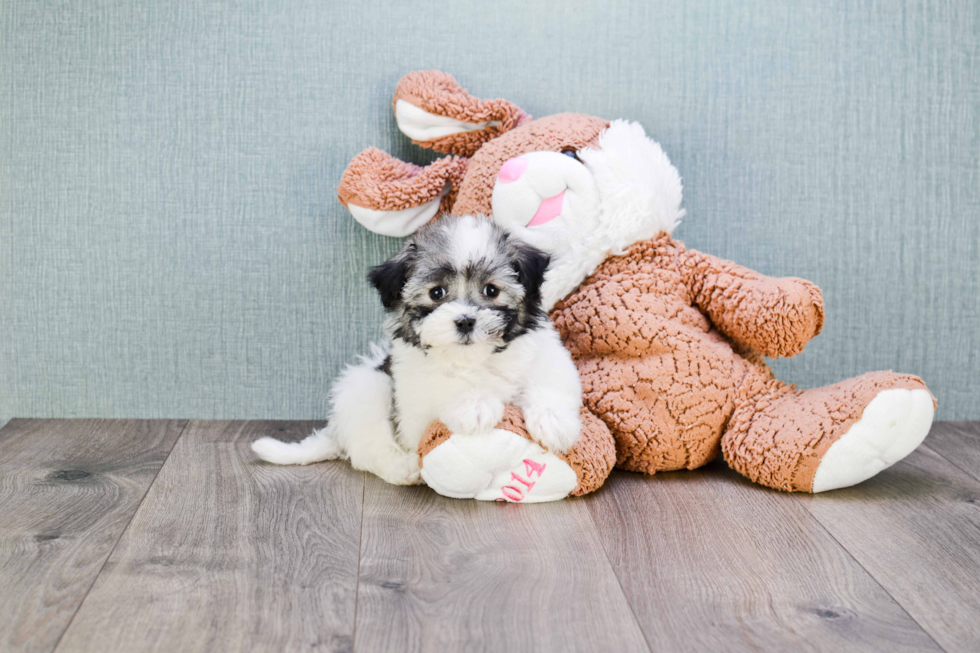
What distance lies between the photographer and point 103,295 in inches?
88.4

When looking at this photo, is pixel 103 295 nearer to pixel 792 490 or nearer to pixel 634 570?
pixel 634 570

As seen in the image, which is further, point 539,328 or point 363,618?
point 539,328

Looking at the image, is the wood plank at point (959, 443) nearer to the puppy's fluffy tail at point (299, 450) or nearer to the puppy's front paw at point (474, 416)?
the puppy's front paw at point (474, 416)

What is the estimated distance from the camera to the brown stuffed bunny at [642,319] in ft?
5.75

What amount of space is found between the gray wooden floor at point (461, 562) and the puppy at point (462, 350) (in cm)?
14

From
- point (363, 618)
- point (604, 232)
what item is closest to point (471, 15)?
point (604, 232)

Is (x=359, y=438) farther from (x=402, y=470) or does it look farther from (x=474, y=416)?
(x=474, y=416)

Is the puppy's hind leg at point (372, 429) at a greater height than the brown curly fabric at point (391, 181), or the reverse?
the brown curly fabric at point (391, 181)

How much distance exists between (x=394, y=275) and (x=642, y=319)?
0.59 m

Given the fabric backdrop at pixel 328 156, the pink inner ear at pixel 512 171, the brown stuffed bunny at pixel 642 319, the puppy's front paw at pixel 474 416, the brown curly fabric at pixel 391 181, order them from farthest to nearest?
1. the fabric backdrop at pixel 328 156
2. the brown curly fabric at pixel 391 181
3. the pink inner ear at pixel 512 171
4. the brown stuffed bunny at pixel 642 319
5. the puppy's front paw at pixel 474 416

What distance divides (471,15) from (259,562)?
1468 mm

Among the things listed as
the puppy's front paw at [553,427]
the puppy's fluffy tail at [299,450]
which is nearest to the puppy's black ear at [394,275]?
the puppy's front paw at [553,427]

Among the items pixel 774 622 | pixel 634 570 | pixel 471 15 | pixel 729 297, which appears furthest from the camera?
pixel 471 15

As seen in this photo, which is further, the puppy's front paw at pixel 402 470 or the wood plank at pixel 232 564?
the puppy's front paw at pixel 402 470
